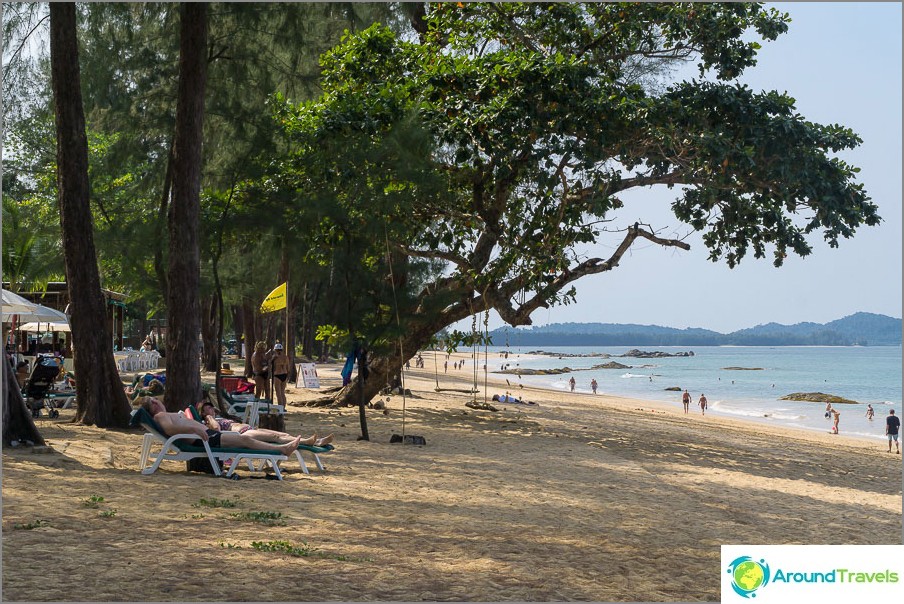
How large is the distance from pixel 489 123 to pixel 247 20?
411cm

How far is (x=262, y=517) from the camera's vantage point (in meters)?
6.66

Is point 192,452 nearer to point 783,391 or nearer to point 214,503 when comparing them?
point 214,503

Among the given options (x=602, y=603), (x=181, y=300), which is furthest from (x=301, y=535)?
(x=181, y=300)

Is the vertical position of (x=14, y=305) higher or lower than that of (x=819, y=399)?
higher

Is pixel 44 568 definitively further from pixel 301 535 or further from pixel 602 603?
pixel 602 603

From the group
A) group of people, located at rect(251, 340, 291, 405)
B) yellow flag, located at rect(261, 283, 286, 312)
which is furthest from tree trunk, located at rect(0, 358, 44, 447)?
group of people, located at rect(251, 340, 291, 405)

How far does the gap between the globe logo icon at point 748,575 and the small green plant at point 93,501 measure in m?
4.53

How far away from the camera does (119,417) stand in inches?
496

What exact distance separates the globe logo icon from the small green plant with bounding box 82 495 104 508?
4530 mm

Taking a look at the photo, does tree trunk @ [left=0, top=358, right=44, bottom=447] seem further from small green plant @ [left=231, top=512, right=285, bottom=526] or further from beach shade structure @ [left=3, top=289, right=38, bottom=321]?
beach shade structure @ [left=3, top=289, right=38, bottom=321]

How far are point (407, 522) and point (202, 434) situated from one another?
2670 mm

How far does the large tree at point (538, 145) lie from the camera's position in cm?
1499

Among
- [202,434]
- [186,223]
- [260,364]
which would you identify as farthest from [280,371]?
[202,434]

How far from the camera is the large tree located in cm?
1499
